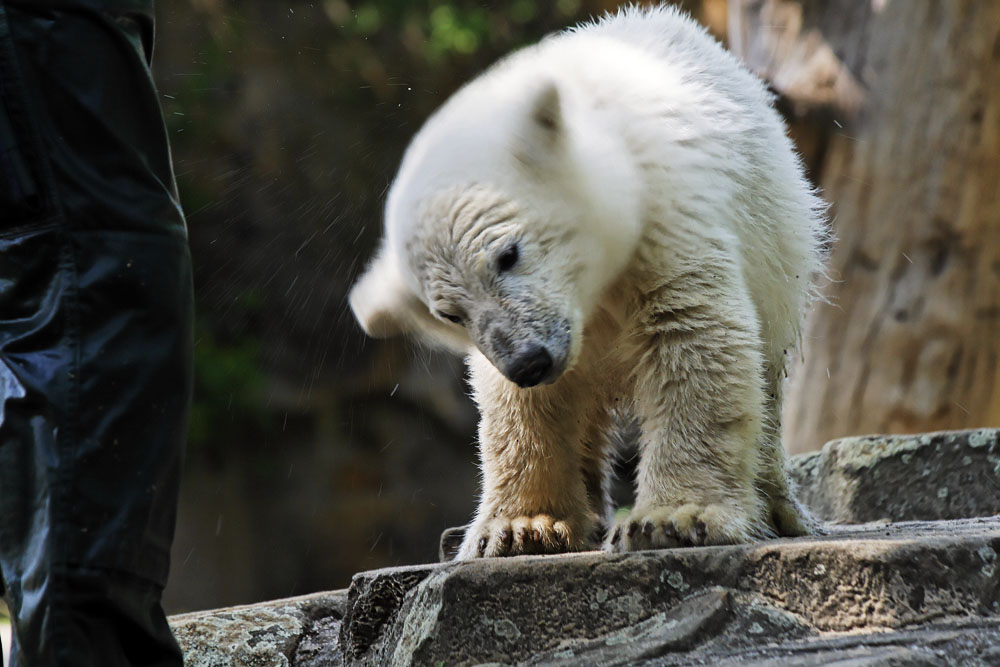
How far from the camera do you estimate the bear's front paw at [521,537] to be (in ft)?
10.1

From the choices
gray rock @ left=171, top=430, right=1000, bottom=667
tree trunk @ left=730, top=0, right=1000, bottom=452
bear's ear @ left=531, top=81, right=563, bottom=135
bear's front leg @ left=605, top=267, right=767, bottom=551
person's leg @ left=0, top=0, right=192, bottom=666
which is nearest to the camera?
person's leg @ left=0, top=0, right=192, bottom=666

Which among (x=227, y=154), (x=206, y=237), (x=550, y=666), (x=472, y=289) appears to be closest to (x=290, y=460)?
(x=206, y=237)

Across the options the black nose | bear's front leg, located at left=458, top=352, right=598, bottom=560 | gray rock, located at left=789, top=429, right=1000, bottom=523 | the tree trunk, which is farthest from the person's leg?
the tree trunk

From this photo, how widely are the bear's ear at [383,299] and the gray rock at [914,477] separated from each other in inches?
74.1

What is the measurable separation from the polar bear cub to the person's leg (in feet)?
3.55

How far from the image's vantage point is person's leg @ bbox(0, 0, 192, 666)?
175 centimetres

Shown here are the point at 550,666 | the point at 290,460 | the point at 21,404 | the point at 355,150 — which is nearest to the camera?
the point at 21,404

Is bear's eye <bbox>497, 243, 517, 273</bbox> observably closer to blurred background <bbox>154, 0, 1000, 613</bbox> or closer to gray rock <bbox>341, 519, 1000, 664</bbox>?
gray rock <bbox>341, 519, 1000, 664</bbox>

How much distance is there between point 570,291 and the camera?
9.52 feet

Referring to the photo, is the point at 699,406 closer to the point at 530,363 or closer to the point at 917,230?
the point at 530,363

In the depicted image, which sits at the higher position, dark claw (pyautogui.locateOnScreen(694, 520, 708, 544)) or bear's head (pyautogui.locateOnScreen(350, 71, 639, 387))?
bear's head (pyautogui.locateOnScreen(350, 71, 639, 387))

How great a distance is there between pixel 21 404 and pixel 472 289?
4.26 feet

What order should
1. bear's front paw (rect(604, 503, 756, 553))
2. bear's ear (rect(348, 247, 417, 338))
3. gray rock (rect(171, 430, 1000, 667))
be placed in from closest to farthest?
1. gray rock (rect(171, 430, 1000, 667))
2. bear's front paw (rect(604, 503, 756, 553))
3. bear's ear (rect(348, 247, 417, 338))

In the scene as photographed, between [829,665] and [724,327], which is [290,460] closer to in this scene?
[724,327]
